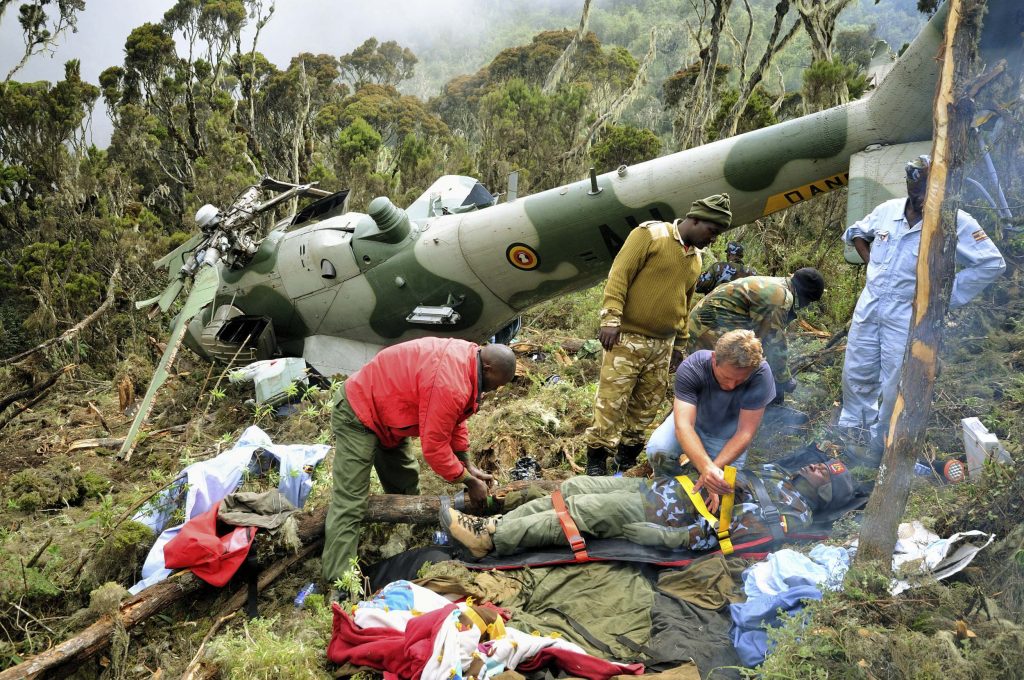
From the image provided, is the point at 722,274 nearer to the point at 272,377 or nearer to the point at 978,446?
the point at 978,446

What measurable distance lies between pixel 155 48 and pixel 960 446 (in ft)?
71.7

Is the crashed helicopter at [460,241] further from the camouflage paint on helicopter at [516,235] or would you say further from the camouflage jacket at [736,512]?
the camouflage jacket at [736,512]

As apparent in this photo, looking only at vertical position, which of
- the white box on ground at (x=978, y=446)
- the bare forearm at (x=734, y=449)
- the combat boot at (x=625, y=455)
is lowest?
the combat boot at (x=625, y=455)

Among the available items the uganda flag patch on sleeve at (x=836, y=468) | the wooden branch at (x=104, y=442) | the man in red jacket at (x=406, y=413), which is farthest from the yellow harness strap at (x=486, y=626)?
the wooden branch at (x=104, y=442)

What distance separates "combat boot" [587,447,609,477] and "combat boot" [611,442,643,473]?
13cm

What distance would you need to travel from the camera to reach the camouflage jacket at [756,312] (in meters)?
4.34

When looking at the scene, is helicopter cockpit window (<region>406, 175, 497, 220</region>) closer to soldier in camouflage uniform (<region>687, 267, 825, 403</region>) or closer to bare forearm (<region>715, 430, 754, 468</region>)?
soldier in camouflage uniform (<region>687, 267, 825, 403</region>)

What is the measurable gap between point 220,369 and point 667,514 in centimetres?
597

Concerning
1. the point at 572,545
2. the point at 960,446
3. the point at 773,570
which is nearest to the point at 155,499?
the point at 572,545

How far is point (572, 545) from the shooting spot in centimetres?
336

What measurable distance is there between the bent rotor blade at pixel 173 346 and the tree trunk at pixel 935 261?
14.8ft

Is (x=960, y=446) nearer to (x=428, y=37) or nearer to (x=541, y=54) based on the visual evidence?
(x=541, y=54)

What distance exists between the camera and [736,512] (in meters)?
3.40

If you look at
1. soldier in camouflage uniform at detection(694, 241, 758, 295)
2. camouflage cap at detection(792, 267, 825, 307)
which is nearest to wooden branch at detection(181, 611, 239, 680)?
camouflage cap at detection(792, 267, 825, 307)
